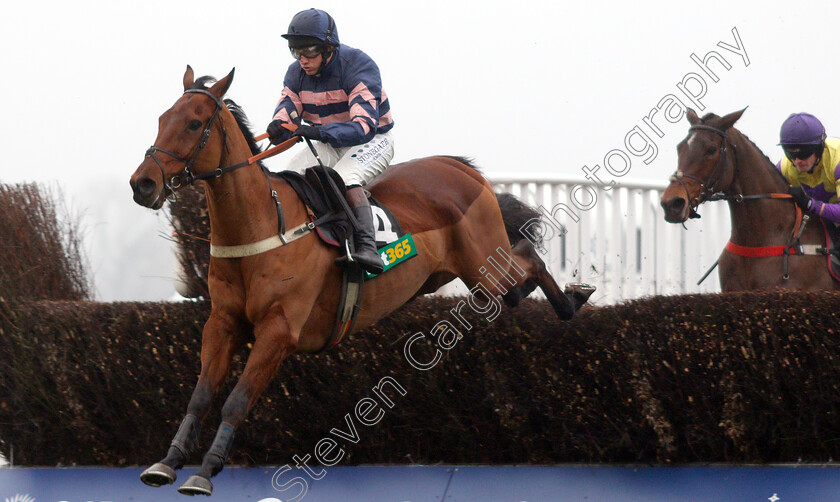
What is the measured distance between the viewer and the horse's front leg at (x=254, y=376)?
3.42 m

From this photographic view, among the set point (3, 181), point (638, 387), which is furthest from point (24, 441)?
point (638, 387)

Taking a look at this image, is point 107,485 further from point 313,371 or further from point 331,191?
point 331,191

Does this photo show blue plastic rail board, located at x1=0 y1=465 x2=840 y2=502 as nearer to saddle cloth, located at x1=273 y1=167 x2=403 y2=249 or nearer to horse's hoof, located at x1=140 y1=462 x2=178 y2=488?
saddle cloth, located at x1=273 y1=167 x2=403 y2=249

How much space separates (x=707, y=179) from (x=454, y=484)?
2.26 meters

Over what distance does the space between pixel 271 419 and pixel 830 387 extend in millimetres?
2650


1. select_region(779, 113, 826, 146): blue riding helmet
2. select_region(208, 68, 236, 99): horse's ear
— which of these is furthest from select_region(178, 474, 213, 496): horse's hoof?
select_region(779, 113, 826, 146): blue riding helmet

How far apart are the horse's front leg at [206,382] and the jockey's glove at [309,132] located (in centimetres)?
82

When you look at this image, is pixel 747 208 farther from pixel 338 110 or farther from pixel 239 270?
pixel 239 270

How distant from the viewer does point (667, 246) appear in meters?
6.89

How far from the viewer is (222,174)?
145 inches

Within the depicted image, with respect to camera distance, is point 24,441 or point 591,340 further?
point 24,441

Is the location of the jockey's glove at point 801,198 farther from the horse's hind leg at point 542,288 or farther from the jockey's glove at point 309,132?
the jockey's glove at point 309,132

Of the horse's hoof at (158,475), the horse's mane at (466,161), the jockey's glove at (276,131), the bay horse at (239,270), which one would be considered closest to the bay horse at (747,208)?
the horse's mane at (466,161)

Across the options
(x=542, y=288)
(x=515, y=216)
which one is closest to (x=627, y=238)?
(x=515, y=216)
